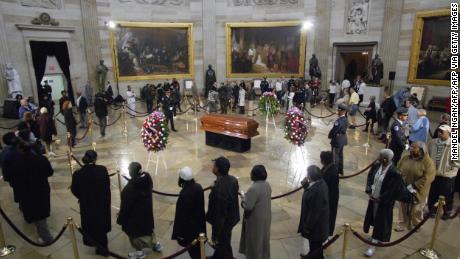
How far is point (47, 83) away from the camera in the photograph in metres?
15.7

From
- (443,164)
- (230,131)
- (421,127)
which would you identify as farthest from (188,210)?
(421,127)

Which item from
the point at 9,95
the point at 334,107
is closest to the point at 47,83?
the point at 9,95

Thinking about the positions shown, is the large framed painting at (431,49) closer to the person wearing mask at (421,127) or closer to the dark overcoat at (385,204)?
the person wearing mask at (421,127)

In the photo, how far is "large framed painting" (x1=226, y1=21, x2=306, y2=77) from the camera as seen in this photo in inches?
733

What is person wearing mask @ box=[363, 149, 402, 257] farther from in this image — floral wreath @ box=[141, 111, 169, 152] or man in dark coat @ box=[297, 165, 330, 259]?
floral wreath @ box=[141, 111, 169, 152]

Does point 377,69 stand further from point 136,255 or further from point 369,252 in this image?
point 136,255

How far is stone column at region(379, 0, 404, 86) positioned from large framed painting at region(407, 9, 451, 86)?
33.3 inches

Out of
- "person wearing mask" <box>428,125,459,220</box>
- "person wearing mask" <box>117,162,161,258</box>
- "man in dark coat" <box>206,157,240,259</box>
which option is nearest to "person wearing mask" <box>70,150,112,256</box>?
"person wearing mask" <box>117,162,161,258</box>

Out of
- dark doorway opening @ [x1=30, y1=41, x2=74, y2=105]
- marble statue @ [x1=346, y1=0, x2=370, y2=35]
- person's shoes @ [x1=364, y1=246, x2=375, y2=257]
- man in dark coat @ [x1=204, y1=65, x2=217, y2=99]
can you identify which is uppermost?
marble statue @ [x1=346, y1=0, x2=370, y2=35]

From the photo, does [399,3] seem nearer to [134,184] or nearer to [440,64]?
[440,64]

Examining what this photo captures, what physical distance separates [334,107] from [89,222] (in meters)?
14.4

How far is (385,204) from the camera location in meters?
4.36

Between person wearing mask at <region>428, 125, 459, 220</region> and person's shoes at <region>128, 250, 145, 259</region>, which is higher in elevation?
person wearing mask at <region>428, 125, 459, 220</region>

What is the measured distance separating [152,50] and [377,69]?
482 inches
